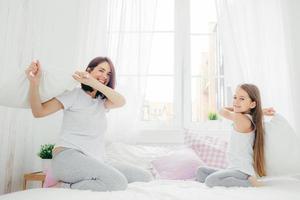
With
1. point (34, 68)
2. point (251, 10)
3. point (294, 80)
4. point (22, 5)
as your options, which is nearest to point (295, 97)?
point (294, 80)

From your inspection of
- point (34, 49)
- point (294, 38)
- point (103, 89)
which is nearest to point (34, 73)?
point (103, 89)

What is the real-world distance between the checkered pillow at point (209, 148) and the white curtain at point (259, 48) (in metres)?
0.46

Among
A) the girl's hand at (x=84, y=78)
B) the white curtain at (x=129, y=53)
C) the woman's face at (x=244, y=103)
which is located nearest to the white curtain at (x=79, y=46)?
the white curtain at (x=129, y=53)

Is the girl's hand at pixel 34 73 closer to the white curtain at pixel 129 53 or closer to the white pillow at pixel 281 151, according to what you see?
the white curtain at pixel 129 53

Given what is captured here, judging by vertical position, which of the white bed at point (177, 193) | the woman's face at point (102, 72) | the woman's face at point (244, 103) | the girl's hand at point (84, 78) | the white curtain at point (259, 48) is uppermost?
the white curtain at point (259, 48)

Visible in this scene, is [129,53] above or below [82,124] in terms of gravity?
above

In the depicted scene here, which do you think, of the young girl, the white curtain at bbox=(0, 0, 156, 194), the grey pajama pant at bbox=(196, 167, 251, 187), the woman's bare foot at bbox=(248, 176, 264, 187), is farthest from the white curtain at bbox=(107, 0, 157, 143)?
the woman's bare foot at bbox=(248, 176, 264, 187)

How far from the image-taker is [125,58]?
8.26 ft

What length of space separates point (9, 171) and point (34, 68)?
814mm

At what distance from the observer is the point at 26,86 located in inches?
64.1

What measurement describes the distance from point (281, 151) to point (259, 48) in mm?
975

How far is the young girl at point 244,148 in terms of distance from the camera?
1.70 meters

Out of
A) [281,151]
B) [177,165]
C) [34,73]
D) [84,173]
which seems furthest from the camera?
[177,165]

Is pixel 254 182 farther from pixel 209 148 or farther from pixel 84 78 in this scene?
pixel 84 78
